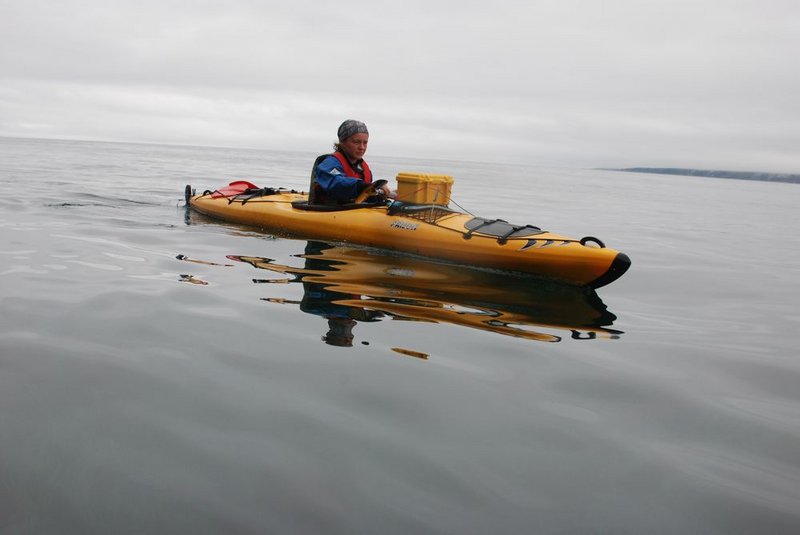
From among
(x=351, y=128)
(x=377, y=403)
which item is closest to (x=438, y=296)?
(x=377, y=403)

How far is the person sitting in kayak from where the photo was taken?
852cm

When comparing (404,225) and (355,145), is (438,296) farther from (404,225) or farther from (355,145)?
(355,145)

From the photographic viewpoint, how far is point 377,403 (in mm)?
3516

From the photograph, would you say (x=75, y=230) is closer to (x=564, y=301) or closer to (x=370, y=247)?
(x=370, y=247)

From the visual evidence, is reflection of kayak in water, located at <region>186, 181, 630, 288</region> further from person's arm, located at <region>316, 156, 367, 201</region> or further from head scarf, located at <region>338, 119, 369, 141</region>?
head scarf, located at <region>338, 119, 369, 141</region>

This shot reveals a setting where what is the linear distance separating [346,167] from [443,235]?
1.97 m

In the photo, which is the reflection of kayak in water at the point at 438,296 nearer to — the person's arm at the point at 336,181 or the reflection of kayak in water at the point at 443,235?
the reflection of kayak in water at the point at 443,235

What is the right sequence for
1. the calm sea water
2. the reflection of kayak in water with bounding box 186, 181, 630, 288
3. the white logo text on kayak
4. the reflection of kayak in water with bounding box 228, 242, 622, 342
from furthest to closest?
the white logo text on kayak
the reflection of kayak in water with bounding box 186, 181, 630, 288
the reflection of kayak in water with bounding box 228, 242, 622, 342
the calm sea water

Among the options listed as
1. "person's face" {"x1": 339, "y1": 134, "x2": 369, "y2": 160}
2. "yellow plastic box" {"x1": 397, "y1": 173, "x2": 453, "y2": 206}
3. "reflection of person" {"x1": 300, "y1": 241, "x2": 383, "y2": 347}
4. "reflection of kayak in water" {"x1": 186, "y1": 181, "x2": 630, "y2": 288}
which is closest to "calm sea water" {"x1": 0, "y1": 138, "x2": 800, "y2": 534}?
"reflection of person" {"x1": 300, "y1": 241, "x2": 383, "y2": 347}

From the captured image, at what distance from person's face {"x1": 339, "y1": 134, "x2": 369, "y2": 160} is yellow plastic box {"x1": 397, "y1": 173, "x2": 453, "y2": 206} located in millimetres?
814

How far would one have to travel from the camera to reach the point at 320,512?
245 cm

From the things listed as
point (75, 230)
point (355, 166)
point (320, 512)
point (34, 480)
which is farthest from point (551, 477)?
point (75, 230)

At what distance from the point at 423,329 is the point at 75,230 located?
248 inches

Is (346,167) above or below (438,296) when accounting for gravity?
above
